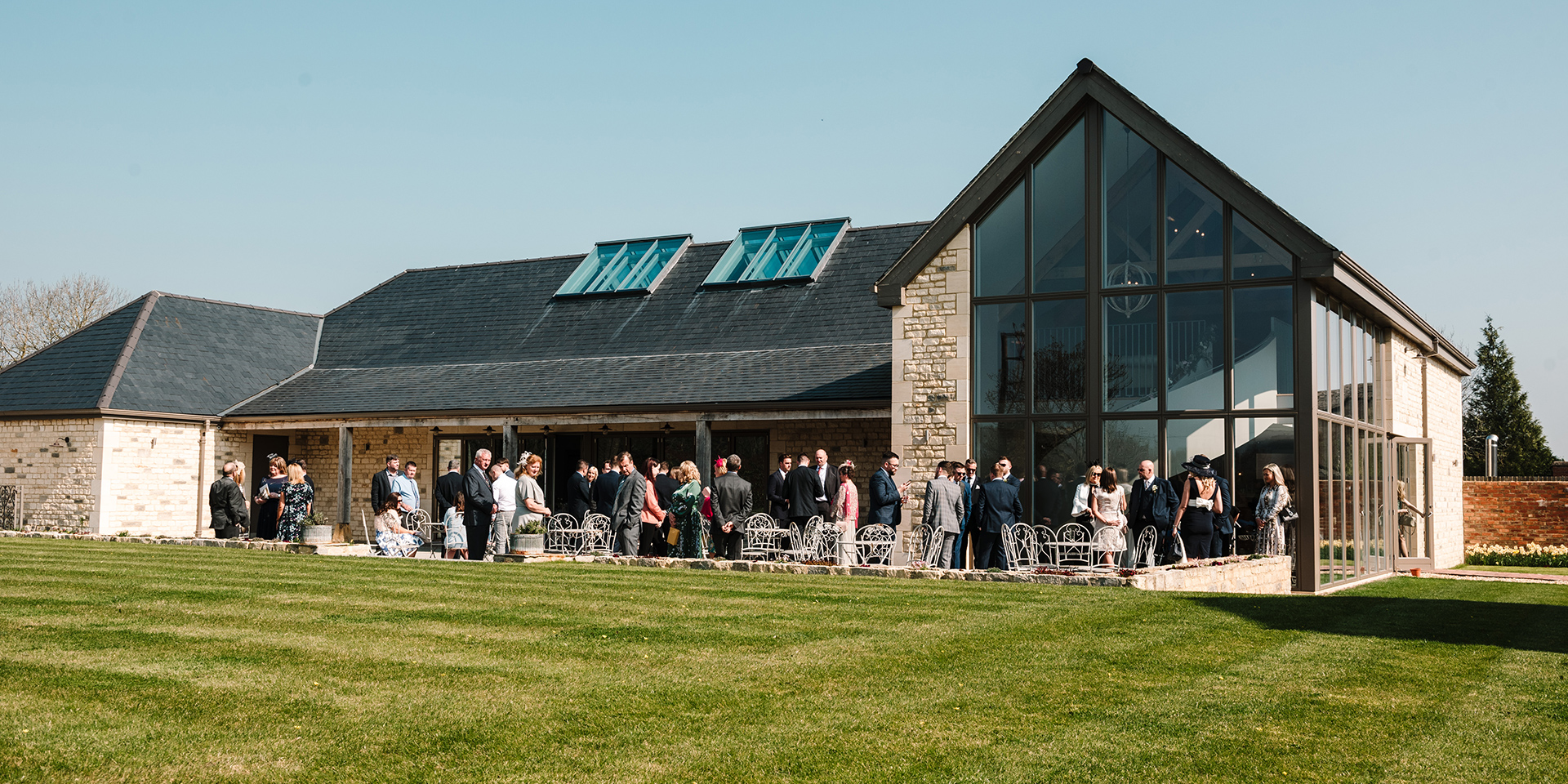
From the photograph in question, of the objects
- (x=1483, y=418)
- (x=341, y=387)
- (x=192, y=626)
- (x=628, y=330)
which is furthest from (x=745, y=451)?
(x=1483, y=418)

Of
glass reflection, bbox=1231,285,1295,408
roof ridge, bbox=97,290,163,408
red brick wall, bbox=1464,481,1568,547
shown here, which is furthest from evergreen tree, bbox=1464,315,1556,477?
roof ridge, bbox=97,290,163,408

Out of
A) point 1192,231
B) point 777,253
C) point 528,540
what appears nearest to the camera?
point 528,540

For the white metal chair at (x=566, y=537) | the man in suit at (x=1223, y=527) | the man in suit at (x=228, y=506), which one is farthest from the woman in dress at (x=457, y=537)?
the man in suit at (x=1223, y=527)

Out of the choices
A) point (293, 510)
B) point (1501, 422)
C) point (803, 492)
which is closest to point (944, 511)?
point (803, 492)

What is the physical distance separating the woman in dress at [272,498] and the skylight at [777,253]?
10.1m

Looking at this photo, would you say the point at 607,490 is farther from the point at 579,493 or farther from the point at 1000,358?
the point at 1000,358

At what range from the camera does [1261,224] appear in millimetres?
14406

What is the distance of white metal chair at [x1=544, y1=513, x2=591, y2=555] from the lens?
615 inches

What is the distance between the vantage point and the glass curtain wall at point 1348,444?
48.1 ft

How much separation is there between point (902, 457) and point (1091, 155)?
440 cm

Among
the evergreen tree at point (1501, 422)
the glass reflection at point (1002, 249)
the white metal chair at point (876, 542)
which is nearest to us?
the white metal chair at point (876, 542)

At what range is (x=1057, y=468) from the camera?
15.3 metres

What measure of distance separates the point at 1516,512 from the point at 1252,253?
1589 centimetres

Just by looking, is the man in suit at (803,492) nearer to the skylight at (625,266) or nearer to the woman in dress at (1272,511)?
the woman in dress at (1272,511)
